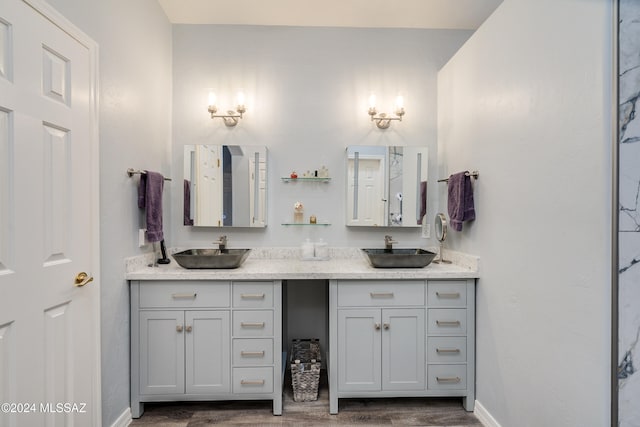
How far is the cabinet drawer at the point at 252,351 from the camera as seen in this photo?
177 centimetres

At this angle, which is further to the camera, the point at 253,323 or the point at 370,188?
the point at 370,188

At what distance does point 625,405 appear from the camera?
1.02m

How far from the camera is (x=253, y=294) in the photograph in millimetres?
1787

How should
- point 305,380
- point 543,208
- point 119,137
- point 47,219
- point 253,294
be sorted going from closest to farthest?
point 47,219, point 543,208, point 119,137, point 253,294, point 305,380

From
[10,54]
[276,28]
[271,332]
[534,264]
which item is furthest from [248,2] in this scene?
[534,264]

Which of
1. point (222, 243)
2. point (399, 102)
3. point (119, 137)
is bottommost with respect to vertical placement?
point (222, 243)

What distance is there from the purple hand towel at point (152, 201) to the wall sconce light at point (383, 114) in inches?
69.7

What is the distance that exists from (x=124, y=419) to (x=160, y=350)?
17.4 inches

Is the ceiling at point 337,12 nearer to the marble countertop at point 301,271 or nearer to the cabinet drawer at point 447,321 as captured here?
the marble countertop at point 301,271

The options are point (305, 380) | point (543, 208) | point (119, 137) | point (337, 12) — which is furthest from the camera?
point (337, 12)

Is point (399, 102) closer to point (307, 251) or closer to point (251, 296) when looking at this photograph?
point (307, 251)

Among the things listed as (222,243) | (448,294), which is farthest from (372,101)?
(222,243)

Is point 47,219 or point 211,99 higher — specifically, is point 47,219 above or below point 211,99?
below

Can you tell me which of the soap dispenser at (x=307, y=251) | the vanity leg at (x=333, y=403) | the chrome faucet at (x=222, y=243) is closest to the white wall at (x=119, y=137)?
the chrome faucet at (x=222, y=243)
